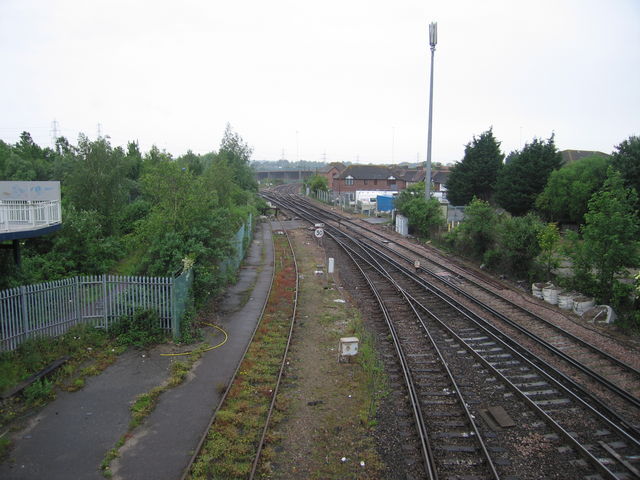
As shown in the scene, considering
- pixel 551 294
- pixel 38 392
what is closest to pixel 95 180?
pixel 38 392

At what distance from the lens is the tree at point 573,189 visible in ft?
105

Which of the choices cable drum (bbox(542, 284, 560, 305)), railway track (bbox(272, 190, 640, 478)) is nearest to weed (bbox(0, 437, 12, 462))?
railway track (bbox(272, 190, 640, 478))

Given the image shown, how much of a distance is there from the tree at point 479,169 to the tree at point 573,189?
810 cm

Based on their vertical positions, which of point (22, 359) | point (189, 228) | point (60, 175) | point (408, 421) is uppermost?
point (60, 175)

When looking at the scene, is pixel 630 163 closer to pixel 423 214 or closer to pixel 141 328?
pixel 423 214

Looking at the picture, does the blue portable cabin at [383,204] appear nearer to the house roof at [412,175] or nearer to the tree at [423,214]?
the tree at [423,214]

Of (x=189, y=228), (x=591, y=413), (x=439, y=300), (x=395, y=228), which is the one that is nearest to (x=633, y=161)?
(x=395, y=228)

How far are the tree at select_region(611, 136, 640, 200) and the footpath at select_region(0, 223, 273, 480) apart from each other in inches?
1132

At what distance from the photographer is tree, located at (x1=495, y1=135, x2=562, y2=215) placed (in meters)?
37.7

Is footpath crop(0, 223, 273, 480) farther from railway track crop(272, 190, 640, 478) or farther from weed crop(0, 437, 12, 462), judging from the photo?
railway track crop(272, 190, 640, 478)

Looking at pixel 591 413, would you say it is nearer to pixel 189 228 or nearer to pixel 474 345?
pixel 474 345

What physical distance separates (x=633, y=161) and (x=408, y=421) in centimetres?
2916

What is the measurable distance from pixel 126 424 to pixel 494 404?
7.06 m

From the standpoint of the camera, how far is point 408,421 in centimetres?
859
